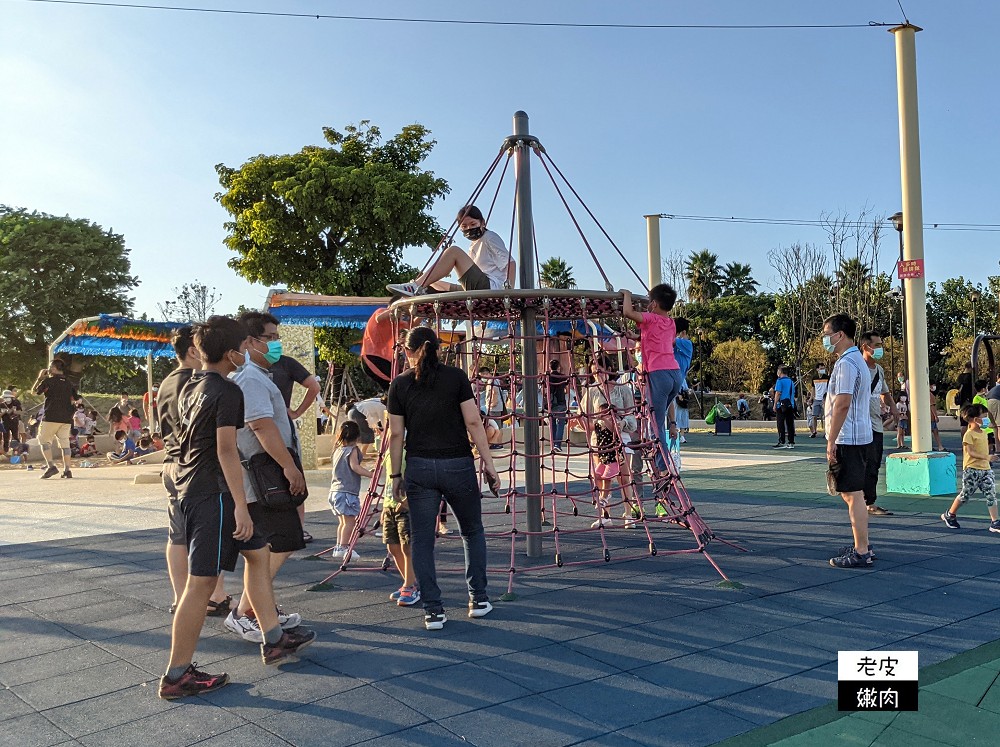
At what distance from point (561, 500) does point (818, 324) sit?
24527 mm

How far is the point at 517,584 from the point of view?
556cm

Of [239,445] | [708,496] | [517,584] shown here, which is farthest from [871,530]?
[239,445]

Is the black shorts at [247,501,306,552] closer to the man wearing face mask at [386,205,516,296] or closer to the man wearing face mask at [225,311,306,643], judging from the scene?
the man wearing face mask at [225,311,306,643]

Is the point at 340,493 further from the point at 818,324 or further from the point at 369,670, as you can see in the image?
the point at 818,324

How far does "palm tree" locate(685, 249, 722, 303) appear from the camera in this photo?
4909 centimetres

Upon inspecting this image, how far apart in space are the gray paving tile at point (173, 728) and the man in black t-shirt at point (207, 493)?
0.18 m

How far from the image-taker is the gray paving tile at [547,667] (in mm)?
3676

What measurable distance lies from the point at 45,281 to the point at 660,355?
112 feet

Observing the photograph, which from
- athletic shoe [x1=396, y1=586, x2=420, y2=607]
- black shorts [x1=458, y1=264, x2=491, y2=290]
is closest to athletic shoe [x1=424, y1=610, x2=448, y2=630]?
athletic shoe [x1=396, y1=586, x2=420, y2=607]

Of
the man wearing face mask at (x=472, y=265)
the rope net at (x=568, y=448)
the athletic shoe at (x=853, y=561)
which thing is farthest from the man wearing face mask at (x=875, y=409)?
the man wearing face mask at (x=472, y=265)

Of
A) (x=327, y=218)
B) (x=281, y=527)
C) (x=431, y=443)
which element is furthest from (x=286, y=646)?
(x=327, y=218)

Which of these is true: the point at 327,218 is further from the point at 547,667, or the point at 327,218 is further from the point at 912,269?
the point at 547,667

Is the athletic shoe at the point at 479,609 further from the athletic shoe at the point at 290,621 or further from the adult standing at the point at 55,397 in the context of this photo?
the adult standing at the point at 55,397

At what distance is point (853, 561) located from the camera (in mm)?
5715
